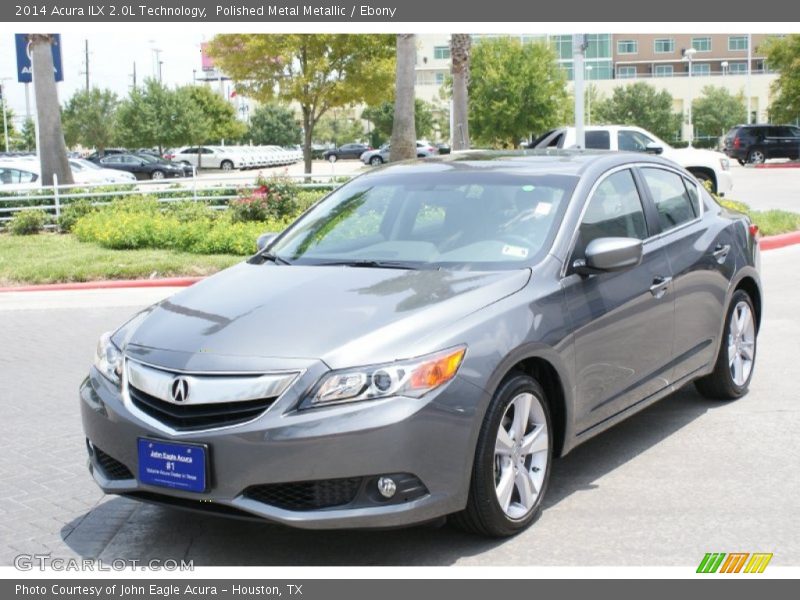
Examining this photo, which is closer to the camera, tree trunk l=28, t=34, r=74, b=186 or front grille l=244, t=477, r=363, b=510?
front grille l=244, t=477, r=363, b=510

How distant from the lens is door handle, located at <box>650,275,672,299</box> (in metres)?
5.95

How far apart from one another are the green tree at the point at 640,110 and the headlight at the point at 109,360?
7623 centimetres

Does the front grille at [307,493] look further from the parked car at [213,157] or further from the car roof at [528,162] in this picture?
the parked car at [213,157]

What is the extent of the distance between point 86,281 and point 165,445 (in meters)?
10.5

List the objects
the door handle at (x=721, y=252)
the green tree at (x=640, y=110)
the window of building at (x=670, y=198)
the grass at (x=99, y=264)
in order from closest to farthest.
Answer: the window of building at (x=670, y=198) → the door handle at (x=721, y=252) → the grass at (x=99, y=264) → the green tree at (x=640, y=110)

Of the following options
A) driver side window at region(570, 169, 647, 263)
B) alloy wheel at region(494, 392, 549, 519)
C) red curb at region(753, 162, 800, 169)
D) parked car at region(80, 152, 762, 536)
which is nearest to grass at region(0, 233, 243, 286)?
parked car at region(80, 152, 762, 536)

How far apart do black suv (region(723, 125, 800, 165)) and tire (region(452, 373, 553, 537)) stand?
42763mm

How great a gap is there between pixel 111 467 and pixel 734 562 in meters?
2.70

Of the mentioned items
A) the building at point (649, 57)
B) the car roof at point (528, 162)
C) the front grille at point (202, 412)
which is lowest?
the front grille at point (202, 412)

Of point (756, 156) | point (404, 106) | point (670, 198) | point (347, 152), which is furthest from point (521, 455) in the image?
point (347, 152)

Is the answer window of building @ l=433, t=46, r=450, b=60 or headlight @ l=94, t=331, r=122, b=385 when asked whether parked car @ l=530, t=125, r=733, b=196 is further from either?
window of building @ l=433, t=46, r=450, b=60

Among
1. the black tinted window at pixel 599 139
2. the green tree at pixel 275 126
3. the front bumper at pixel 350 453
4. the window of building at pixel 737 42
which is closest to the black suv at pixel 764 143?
the black tinted window at pixel 599 139

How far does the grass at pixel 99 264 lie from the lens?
14391 millimetres
